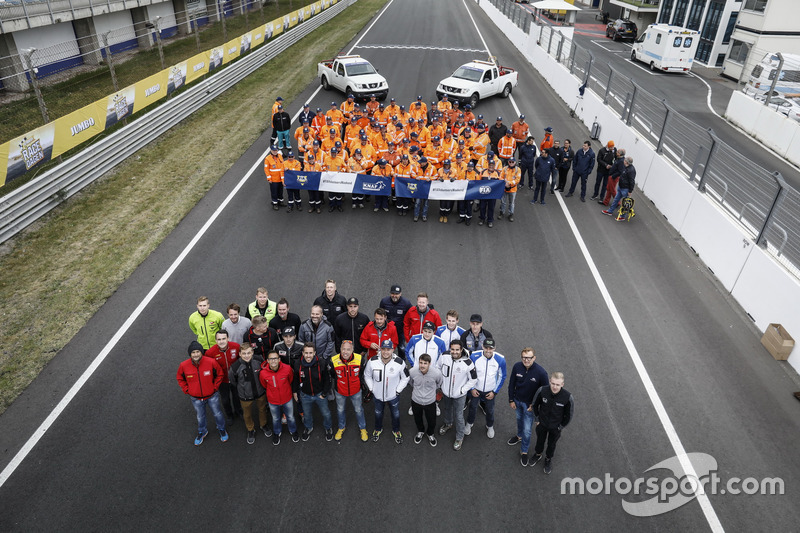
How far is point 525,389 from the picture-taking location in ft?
21.8

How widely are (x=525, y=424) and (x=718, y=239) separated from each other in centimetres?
727

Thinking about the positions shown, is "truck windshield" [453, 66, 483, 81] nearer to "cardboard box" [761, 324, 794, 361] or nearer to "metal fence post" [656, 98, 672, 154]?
"metal fence post" [656, 98, 672, 154]

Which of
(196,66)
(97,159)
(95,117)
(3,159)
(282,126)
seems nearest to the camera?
(3,159)

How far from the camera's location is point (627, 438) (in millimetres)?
7184

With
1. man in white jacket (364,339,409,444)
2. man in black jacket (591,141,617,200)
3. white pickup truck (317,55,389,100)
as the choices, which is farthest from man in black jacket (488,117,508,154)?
man in white jacket (364,339,409,444)

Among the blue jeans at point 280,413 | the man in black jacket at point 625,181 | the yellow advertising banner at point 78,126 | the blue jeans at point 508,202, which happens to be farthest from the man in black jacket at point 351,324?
the yellow advertising banner at point 78,126

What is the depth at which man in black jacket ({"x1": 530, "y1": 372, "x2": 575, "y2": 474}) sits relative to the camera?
6.17m

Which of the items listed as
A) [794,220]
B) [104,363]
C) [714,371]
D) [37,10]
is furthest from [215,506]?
[37,10]

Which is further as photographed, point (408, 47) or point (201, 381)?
point (408, 47)

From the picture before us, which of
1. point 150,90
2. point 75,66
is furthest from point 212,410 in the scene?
point 75,66

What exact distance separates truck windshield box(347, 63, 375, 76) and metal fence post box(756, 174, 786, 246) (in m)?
17.3

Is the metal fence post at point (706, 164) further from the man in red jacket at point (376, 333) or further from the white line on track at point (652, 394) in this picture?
the man in red jacket at point (376, 333)

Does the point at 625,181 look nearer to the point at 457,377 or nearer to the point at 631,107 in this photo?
the point at 631,107

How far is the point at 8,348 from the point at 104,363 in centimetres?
181
